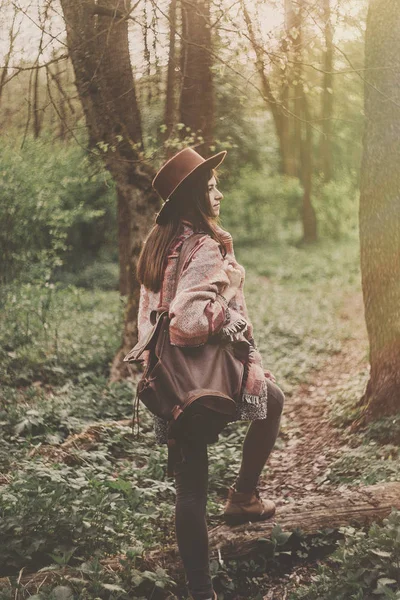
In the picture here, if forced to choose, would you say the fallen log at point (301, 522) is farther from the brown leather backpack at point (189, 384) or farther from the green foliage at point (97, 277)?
the green foliage at point (97, 277)

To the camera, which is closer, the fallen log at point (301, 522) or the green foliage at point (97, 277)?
the fallen log at point (301, 522)

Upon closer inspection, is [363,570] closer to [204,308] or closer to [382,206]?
[204,308]

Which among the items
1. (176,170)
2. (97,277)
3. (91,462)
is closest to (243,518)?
(91,462)

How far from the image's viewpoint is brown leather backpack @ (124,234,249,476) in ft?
9.86

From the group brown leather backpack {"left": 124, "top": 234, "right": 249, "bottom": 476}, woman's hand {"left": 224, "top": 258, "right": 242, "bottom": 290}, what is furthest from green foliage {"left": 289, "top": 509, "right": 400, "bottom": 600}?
woman's hand {"left": 224, "top": 258, "right": 242, "bottom": 290}

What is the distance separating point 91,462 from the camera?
204 inches

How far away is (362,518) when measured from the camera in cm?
381

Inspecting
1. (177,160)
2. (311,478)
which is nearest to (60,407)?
(311,478)

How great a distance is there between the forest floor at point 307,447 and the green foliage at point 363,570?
0.88 feet

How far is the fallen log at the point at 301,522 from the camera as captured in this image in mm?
3729

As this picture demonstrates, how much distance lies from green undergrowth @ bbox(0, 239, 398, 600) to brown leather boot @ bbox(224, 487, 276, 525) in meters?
0.16

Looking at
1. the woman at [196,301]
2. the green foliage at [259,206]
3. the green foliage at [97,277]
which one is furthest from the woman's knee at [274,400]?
the green foliage at [259,206]

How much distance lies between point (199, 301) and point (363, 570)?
1.57 m

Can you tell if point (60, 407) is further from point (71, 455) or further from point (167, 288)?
point (167, 288)
